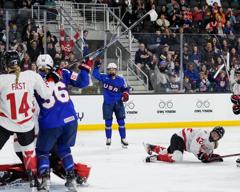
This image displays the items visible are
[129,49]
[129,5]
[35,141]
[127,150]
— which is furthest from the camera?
Answer: [129,5]

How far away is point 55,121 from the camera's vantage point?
16.7ft

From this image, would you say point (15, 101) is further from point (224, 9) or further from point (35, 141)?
point (224, 9)

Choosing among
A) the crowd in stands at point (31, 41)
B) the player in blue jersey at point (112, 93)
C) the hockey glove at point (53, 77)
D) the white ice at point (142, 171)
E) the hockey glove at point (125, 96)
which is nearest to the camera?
the hockey glove at point (53, 77)

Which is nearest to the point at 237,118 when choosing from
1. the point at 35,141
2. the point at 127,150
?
the point at 127,150

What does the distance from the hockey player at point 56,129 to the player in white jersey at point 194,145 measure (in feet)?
6.94

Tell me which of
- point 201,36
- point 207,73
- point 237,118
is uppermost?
point 201,36

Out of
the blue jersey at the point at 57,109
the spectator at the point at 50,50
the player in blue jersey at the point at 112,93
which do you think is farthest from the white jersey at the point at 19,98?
the spectator at the point at 50,50

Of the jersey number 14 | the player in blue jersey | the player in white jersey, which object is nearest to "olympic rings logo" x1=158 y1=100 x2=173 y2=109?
the player in blue jersey

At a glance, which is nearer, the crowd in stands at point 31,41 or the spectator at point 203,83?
the crowd in stands at point 31,41

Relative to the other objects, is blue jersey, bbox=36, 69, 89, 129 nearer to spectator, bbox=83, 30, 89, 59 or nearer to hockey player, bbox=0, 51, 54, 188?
hockey player, bbox=0, 51, 54, 188

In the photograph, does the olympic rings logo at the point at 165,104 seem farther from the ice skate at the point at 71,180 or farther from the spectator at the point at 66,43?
the ice skate at the point at 71,180

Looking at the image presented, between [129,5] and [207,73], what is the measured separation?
305 cm

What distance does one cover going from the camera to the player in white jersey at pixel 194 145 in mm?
6895

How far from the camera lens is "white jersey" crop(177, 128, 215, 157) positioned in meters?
6.93
